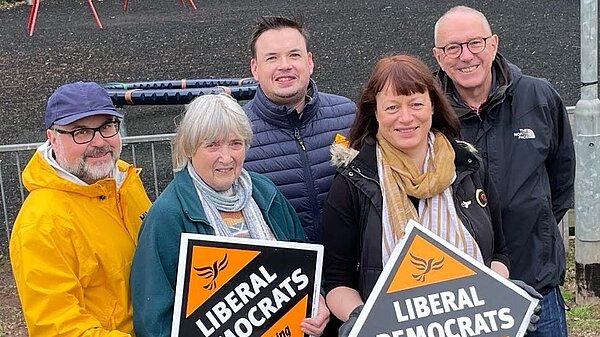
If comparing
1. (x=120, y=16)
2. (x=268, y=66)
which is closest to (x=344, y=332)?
(x=268, y=66)

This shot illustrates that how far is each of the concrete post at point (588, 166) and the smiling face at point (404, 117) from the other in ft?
9.42

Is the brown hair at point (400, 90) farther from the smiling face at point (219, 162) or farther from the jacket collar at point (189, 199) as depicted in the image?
the jacket collar at point (189, 199)

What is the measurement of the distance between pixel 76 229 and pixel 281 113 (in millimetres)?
985

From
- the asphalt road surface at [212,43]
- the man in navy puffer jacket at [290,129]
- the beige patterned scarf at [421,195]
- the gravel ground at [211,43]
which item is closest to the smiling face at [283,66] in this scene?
the man in navy puffer jacket at [290,129]

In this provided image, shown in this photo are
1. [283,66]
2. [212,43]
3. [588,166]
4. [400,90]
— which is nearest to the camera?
[400,90]

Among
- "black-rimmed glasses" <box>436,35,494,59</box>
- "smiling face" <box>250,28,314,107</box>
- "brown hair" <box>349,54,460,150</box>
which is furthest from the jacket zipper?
"black-rimmed glasses" <box>436,35,494,59</box>

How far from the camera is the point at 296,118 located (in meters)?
3.49

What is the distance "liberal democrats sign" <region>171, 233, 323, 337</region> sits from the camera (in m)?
2.97

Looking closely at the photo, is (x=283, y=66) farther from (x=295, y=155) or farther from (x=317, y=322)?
(x=317, y=322)

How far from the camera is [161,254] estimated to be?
2.98 metres

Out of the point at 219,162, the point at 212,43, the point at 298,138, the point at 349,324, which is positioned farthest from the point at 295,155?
the point at 212,43

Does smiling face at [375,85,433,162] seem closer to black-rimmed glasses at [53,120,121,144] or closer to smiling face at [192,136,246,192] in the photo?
smiling face at [192,136,246,192]

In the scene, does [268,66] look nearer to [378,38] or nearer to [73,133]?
[73,133]

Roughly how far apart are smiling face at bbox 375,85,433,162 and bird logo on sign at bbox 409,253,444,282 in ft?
1.32
